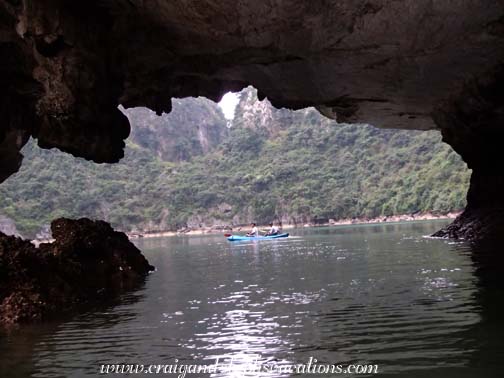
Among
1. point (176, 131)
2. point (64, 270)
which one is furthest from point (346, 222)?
point (64, 270)

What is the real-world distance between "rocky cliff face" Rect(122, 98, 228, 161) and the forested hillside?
37cm

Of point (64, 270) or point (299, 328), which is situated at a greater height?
point (64, 270)

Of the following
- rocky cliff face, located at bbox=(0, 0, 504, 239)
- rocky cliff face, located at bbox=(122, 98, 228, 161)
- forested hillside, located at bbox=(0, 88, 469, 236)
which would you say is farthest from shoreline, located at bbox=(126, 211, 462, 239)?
rocky cliff face, located at bbox=(0, 0, 504, 239)

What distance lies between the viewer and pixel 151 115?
429ft

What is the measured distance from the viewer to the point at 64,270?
12.9m

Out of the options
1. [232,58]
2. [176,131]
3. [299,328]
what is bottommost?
[299,328]

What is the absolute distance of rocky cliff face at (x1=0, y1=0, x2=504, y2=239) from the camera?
11.2 metres

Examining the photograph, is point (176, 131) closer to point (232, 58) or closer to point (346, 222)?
point (346, 222)

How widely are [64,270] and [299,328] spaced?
7835 mm

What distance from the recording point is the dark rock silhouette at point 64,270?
407 inches

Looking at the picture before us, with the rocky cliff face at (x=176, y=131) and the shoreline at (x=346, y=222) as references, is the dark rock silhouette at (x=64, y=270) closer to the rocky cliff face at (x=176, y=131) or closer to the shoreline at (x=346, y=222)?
the shoreline at (x=346, y=222)

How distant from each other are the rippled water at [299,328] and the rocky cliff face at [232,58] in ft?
18.4

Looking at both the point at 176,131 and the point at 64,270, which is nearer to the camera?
the point at 64,270

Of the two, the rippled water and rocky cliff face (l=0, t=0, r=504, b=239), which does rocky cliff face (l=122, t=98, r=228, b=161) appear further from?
the rippled water
